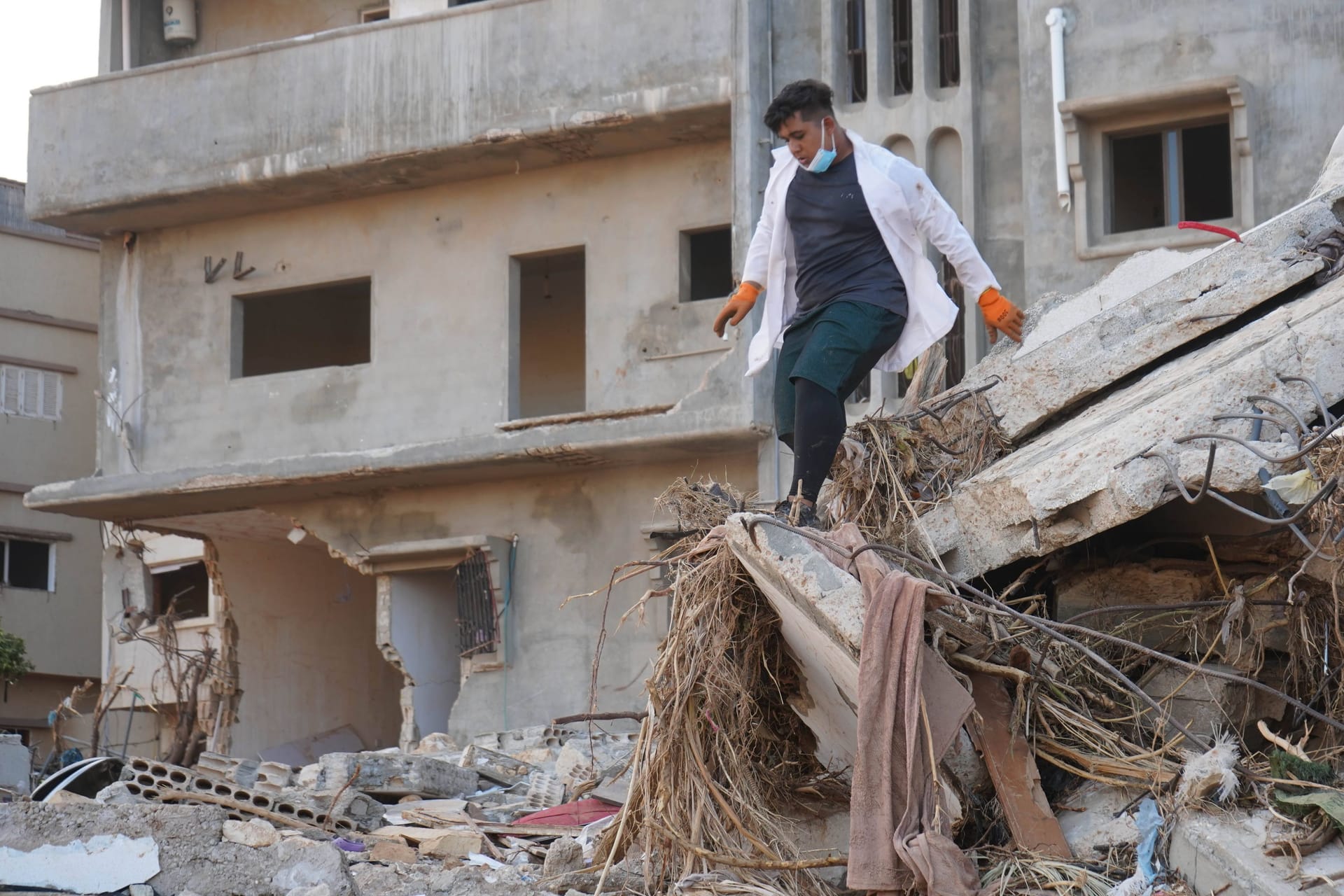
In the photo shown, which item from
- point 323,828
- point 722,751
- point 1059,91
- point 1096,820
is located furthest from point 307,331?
point 1096,820

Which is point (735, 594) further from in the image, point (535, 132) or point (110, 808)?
point (535, 132)

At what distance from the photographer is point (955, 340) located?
12.5 metres

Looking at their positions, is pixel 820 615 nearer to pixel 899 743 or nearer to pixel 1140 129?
pixel 899 743

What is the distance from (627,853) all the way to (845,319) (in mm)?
1876

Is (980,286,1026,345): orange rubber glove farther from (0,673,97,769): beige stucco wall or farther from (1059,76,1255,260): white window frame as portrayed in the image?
(0,673,97,769): beige stucco wall

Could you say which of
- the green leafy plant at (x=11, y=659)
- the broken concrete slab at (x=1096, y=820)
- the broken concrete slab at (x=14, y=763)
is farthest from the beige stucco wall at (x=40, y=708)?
the broken concrete slab at (x=1096, y=820)

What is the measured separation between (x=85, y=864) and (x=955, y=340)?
7.85m

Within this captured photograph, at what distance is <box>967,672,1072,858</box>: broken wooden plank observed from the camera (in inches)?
194

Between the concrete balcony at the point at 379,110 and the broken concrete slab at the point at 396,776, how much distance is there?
612cm

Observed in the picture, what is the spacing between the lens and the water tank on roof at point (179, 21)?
16859 millimetres

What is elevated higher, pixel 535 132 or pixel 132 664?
pixel 535 132

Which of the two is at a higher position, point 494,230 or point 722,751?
point 494,230

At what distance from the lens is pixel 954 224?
20.3ft

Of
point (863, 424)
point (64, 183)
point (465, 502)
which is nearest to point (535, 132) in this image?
point (465, 502)
